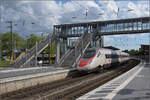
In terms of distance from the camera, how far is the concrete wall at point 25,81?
12998 millimetres

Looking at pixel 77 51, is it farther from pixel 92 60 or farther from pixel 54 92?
pixel 54 92

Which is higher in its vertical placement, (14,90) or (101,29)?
(101,29)

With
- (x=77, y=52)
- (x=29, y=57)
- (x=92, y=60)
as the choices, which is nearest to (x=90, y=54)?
(x=92, y=60)

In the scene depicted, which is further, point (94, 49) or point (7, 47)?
point (7, 47)

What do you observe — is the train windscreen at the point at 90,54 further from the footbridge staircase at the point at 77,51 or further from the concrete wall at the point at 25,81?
the footbridge staircase at the point at 77,51

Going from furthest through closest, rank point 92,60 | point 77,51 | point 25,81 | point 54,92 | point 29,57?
point 77,51, point 29,57, point 92,60, point 25,81, point 54,92

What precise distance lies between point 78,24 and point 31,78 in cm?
2652

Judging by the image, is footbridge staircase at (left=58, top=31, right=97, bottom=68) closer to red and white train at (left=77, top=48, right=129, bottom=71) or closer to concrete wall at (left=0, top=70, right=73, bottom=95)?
red and white train at (left=77, top=48, right=129, bottom=71)

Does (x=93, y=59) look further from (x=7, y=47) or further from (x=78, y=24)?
(x=7, y=47)

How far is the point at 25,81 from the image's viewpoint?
15.0 m

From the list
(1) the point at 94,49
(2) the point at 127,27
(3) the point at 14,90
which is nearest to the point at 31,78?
(3) the point at 14,90

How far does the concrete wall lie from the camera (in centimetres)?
1300

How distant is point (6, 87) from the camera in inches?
515

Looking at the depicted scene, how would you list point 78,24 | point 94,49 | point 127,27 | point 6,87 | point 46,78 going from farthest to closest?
1. point 78,24
2. point 127,27
3. point 94,49
4. point 46,78
5. point 6,87
